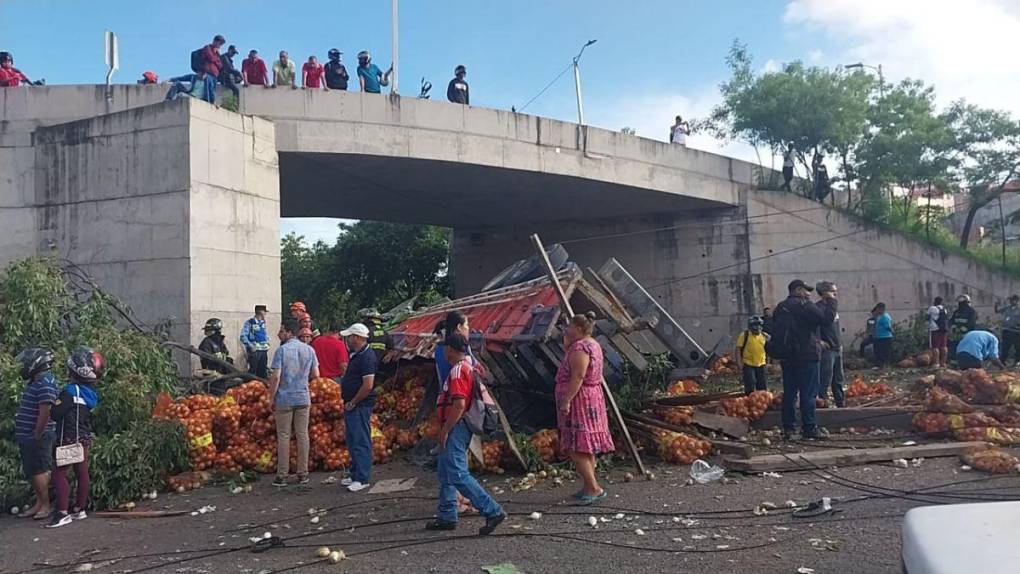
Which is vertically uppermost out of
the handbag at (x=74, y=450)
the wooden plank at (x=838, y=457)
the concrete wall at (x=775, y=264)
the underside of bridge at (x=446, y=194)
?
the underside of bridge at (x=446, y=194)

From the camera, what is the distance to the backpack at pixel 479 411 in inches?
231

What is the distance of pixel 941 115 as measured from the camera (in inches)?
765

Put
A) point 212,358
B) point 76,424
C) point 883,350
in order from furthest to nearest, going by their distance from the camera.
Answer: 1. point 883,350
2. point 212,358
3. point 76,424

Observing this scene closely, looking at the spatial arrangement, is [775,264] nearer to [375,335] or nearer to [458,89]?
[458,89]

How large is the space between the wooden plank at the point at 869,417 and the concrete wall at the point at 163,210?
8045 mm

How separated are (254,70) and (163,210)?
177 inches

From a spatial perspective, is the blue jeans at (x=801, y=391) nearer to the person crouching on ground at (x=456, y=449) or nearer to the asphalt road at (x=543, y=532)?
the asphalt road at (x=543, y=532)

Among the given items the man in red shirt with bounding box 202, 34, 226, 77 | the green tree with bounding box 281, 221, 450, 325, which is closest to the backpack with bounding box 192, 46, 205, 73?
the man in red shirt with bounding box 202, 34, 226, 77

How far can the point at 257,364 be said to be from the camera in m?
10.8

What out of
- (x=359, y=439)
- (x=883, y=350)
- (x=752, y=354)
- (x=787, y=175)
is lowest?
(x=359, y=439)

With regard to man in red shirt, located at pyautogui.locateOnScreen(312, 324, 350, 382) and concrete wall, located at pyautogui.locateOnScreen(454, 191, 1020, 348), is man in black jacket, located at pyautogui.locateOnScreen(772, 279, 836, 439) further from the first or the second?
concrete wall, located at pyautogui.locateOnScreen(454, 191, 1020, 348)

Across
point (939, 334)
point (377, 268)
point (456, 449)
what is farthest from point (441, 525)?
point (377, 268)

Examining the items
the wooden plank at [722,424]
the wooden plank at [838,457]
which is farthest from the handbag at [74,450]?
the wooden plank at [722,424]

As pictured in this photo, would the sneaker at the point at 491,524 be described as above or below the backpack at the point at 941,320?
below
